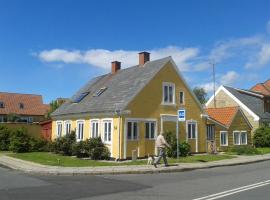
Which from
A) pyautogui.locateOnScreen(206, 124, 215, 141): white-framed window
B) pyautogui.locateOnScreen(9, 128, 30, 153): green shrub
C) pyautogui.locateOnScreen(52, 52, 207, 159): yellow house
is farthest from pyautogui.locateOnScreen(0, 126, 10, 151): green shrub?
pyautogui.locateOnScreen(206, 124, 215, 141): white-framed window

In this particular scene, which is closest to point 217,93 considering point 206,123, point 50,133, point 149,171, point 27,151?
point 206,123

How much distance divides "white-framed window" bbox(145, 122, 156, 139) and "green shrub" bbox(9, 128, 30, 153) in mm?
10628

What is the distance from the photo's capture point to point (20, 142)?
32344 millimetres

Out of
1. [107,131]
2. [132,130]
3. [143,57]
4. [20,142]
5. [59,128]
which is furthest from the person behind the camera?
[59,128]

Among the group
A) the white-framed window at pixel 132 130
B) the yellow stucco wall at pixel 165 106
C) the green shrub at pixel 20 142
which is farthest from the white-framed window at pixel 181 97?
the green shrub at pixel 20 142

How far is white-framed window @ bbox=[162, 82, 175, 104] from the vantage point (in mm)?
29656

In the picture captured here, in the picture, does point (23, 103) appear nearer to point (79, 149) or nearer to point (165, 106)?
point (79, 149)

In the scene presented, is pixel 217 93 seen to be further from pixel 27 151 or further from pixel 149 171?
pixel 149 171

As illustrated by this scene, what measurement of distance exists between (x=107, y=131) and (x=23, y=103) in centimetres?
5343

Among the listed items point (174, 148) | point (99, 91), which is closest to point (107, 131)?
point (174, 148)

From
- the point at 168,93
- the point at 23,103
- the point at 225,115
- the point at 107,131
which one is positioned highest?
the point at 23,103

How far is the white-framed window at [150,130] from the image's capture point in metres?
27.9

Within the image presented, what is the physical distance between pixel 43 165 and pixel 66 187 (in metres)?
7.75

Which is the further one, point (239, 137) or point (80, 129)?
point (239, 137)
